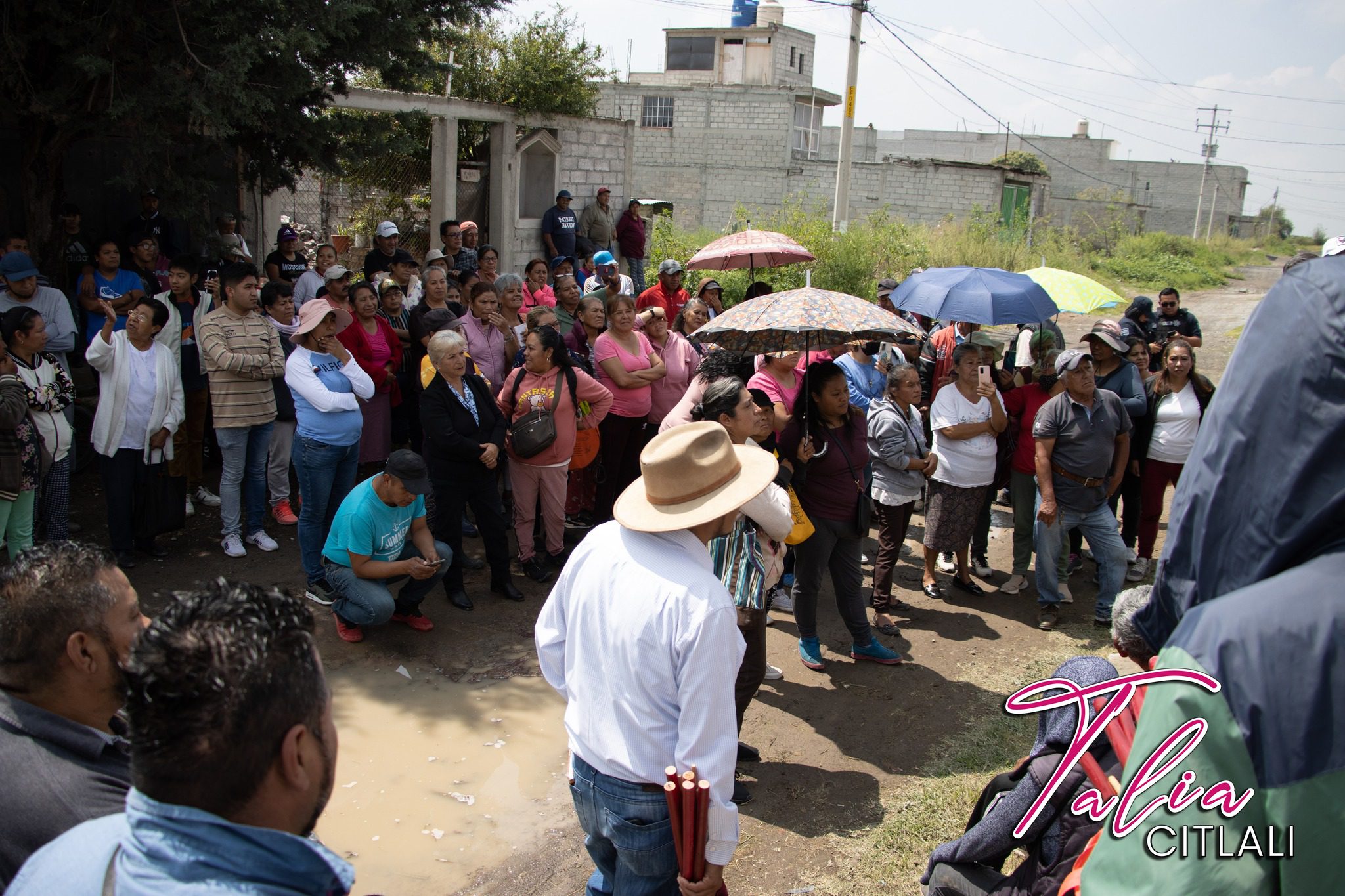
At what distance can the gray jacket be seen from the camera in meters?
6.34

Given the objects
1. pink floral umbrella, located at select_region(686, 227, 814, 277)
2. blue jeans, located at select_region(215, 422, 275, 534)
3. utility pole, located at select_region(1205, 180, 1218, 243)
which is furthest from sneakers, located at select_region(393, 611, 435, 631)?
utility pole, located at select_region(1205, 180, 1218, 243)

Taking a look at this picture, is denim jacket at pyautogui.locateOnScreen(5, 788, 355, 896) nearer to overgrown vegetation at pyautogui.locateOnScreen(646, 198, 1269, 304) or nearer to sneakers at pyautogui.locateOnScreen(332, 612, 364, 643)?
sneakers at pyautogui.locateOnScreen(332, 612, 364, 643)

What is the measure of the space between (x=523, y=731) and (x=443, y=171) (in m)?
9.96

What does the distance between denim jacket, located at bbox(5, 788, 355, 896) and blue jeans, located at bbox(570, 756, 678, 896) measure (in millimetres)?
1240

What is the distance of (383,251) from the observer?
384 inches

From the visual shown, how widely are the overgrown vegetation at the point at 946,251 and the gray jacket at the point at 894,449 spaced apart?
24.8ft

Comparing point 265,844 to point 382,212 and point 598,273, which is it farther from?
point 382,212

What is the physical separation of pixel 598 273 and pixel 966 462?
5.40 m

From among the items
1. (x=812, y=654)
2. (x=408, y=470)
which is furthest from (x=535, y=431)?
(x=812, y=654)

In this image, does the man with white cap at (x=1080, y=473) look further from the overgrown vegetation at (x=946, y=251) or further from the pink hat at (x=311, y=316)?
the overgrown vegetation at (x=946, y=251)

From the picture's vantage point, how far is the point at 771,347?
247 inches

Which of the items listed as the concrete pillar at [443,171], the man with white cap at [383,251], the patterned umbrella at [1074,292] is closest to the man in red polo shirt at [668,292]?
the man with white cap at [383,251]

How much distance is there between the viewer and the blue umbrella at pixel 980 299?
25.0 ft

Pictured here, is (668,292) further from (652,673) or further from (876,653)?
(652,673)
